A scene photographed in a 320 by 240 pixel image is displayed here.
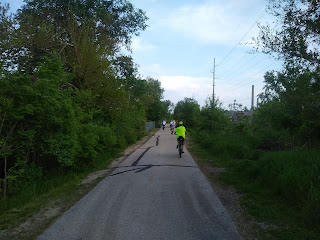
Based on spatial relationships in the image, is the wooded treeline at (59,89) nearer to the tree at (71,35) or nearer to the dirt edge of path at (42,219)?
the tree at (71,35)

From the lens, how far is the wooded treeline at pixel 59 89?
750 cm

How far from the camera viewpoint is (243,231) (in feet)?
14.9

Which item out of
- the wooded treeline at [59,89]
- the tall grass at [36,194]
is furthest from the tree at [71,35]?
the tall grass at [36,194]

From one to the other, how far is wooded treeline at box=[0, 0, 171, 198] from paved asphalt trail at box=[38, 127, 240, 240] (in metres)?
2.25

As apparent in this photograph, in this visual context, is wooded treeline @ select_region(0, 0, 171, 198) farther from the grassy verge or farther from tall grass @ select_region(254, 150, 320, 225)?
tall grass @ select_region(254, 150, 320, 225)

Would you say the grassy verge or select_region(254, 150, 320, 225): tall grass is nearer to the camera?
the grassy verge

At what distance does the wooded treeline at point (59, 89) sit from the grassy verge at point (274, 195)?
17.0ft

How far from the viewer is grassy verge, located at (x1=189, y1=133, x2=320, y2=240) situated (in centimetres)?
448

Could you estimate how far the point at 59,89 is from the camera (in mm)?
11547

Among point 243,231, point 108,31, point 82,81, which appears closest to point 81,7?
point 108,31

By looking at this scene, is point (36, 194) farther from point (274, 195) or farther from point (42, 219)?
point (274, 195)

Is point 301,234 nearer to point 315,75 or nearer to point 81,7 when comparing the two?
point 315,75

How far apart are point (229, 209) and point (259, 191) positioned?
5.46 ft

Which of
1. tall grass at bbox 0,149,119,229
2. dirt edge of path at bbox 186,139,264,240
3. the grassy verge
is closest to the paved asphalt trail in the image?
dirt edge of path at bbox 186,139,264,240
